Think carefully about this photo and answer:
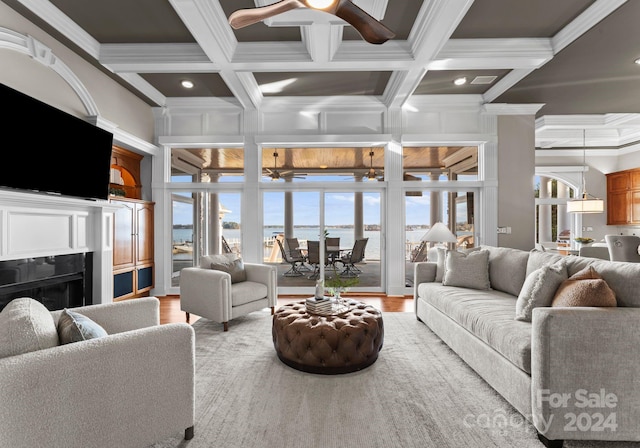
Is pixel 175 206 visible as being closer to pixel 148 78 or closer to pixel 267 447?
pixel 148 78

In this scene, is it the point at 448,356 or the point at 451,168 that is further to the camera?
the point at 451,168

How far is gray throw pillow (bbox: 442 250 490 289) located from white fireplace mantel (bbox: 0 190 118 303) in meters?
3.73

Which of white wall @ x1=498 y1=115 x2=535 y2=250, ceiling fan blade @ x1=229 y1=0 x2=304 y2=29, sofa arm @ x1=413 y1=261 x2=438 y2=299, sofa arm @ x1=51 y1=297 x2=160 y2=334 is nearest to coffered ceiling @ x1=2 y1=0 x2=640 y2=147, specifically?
white wall @ x1=498 y1=115 x2=535 y2=250

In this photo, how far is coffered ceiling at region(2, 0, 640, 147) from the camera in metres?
3.09

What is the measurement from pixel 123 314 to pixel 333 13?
2266 mm

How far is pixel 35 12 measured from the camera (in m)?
2.98

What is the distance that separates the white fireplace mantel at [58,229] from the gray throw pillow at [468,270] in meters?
3.73

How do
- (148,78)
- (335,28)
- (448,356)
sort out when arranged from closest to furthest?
1. (448,356)
2. (335,28)
3. (148,78)

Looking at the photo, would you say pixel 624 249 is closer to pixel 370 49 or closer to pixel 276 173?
pixel 370 49

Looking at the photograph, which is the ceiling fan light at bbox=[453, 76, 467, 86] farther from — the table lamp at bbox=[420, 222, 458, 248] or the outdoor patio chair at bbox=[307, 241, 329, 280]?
the outdoor patio chair at bbox=[307, 241, 329, 280]

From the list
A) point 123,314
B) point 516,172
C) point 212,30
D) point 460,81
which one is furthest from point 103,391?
point 516,172

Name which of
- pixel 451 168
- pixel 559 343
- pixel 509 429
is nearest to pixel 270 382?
pixel 509 429

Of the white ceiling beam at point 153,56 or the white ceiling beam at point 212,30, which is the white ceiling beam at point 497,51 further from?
the white ceiling beam at point 153,56

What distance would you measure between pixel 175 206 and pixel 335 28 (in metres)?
3.71
